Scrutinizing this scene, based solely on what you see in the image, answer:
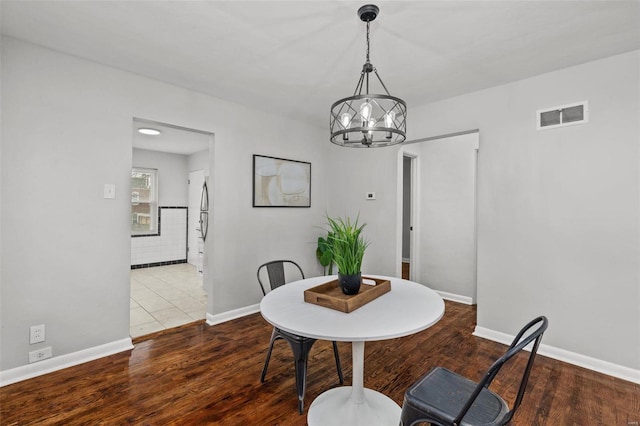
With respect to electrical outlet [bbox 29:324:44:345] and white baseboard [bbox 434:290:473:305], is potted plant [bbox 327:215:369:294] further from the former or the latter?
white baseboard [bbox 434:290:473:305]

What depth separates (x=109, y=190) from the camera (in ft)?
8.64

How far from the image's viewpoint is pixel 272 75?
2770 millimetres

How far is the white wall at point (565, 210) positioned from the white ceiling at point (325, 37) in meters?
0.25

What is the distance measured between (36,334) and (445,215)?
4.51 meters

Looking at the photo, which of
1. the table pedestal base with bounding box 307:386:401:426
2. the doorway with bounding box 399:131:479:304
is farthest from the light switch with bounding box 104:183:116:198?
the doorway with bounding box 399:131:479:304

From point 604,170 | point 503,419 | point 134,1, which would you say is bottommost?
point 503,419

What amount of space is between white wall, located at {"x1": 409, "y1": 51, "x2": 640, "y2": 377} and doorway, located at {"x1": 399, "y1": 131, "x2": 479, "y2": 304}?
1.02 metres

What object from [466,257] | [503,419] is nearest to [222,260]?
[503,419]

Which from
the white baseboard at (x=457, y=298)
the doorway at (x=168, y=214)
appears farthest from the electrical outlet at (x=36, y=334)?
the white baseboard at (x=457, y=298)

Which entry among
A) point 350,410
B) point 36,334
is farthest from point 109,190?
point 350,410

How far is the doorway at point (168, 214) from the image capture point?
4.93m

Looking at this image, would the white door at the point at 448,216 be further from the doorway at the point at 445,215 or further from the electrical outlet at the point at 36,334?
the electrical outlet at the point at 36,334

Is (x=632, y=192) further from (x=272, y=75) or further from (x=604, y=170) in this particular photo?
(x=272, y=75)

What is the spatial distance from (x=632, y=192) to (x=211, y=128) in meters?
3.78
